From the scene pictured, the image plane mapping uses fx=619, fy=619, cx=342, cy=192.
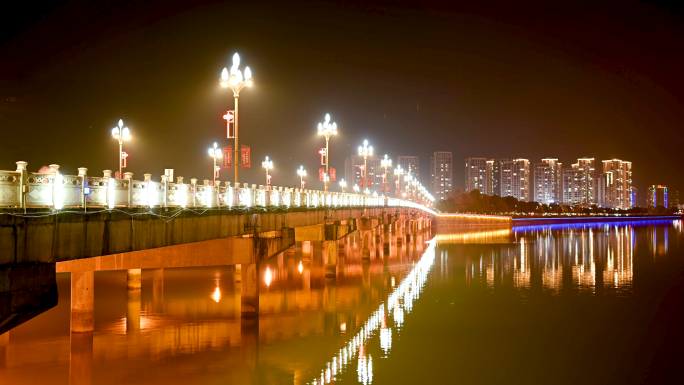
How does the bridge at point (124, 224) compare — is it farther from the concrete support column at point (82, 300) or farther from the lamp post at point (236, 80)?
the lamp post at point (236, 80)

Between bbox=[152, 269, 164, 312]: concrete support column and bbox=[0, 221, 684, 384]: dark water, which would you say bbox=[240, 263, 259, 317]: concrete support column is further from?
bbox=[152, 269, 164, 312]: concrete support column

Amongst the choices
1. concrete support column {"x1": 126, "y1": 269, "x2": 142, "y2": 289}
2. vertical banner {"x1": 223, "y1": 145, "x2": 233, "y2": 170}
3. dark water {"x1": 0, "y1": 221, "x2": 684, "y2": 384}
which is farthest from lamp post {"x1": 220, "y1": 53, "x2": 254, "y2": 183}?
concrete support column {"x1": 126, "y1": 269, "x2": 142, "y2": 289}

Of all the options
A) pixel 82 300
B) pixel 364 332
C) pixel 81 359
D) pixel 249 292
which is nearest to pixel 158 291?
pixel 249 292

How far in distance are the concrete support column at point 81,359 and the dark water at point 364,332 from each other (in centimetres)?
7

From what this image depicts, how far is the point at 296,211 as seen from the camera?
3266cm

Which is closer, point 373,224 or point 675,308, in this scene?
point 675,308

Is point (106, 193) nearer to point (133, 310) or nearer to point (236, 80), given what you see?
point (236, 80)

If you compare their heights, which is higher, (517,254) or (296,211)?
(296,211)

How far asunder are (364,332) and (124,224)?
15.6m

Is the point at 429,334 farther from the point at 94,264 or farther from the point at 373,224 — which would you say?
the point at 373,224

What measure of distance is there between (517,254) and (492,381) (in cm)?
5004

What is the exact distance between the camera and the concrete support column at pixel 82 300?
24562 mm

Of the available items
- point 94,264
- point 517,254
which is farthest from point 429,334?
point 517,254

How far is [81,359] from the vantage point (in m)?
23.3
